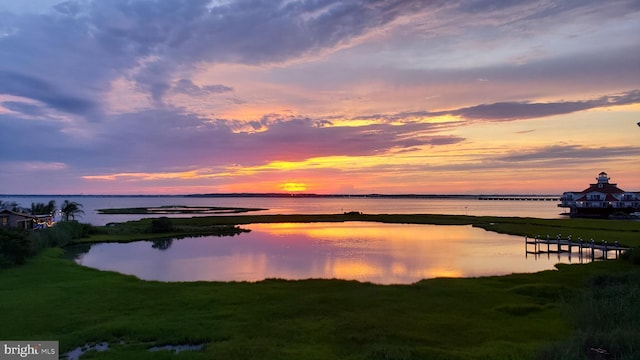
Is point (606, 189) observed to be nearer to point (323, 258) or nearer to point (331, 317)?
point (323, 258)

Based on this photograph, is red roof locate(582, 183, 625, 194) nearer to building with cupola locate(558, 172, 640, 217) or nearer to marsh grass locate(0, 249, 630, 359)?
building with cupola locate(558, 172, 640, 217)

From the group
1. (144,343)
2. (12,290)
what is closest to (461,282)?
(144,343)

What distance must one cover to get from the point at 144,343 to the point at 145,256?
99.6 ft

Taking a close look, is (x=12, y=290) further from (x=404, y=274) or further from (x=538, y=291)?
(x=538, y=291)

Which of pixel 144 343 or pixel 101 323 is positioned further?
pixel 101 323

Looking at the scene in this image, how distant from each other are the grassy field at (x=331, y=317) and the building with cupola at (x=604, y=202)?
88.0m

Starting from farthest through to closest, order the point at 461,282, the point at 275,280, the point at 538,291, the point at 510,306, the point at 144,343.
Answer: the point at 275,280 → the point at 461,282 → the point at 538,291 → the point at 510,306 → the point at 144,343

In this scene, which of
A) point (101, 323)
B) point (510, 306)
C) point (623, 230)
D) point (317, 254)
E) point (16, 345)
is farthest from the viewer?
point (623, 230)

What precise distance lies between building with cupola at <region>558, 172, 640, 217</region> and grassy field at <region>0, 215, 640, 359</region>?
87954mm

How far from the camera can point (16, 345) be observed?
46.8ft

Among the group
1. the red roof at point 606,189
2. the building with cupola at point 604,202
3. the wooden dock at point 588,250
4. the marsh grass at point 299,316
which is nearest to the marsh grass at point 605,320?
the marsh grass at point 299,316

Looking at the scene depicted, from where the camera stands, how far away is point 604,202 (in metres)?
102

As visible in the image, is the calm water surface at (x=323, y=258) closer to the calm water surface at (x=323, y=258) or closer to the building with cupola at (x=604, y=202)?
the calm water surface at (x=323, y=258)

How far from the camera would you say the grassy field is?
14.4 meters
